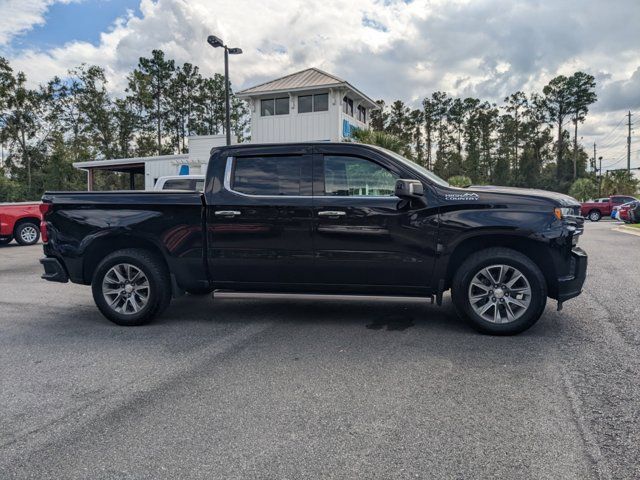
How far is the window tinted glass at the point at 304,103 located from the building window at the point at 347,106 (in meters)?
1.95

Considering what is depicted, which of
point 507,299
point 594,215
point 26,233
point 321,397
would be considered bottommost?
point 321,397

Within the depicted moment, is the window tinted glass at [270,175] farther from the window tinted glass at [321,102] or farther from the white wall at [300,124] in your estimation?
the window tinted glass at [321,102]

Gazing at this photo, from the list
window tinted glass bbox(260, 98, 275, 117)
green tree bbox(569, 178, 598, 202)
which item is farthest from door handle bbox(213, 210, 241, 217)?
green tree bbox(569, 178, 598, 202)

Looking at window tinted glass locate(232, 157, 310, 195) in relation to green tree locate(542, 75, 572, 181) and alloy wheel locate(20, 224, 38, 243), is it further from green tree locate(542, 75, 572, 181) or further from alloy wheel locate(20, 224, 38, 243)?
green tree locate(542, 75, 572, 181)

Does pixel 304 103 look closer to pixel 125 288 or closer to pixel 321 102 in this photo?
pixel 321 102

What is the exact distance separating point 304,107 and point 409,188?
2495cm

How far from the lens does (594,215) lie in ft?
101

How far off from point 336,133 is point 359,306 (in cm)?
2236

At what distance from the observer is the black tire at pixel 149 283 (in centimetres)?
521

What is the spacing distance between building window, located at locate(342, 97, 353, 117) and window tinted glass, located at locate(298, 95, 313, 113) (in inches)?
76.6

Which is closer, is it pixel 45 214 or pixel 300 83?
pixel 45 214

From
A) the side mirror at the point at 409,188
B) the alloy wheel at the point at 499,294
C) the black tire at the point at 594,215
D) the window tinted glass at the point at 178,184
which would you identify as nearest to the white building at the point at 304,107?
the black tire at the point at 594,215

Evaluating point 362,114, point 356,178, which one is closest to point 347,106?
point 362,114

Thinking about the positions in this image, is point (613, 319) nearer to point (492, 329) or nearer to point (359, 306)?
point (492, 329)
